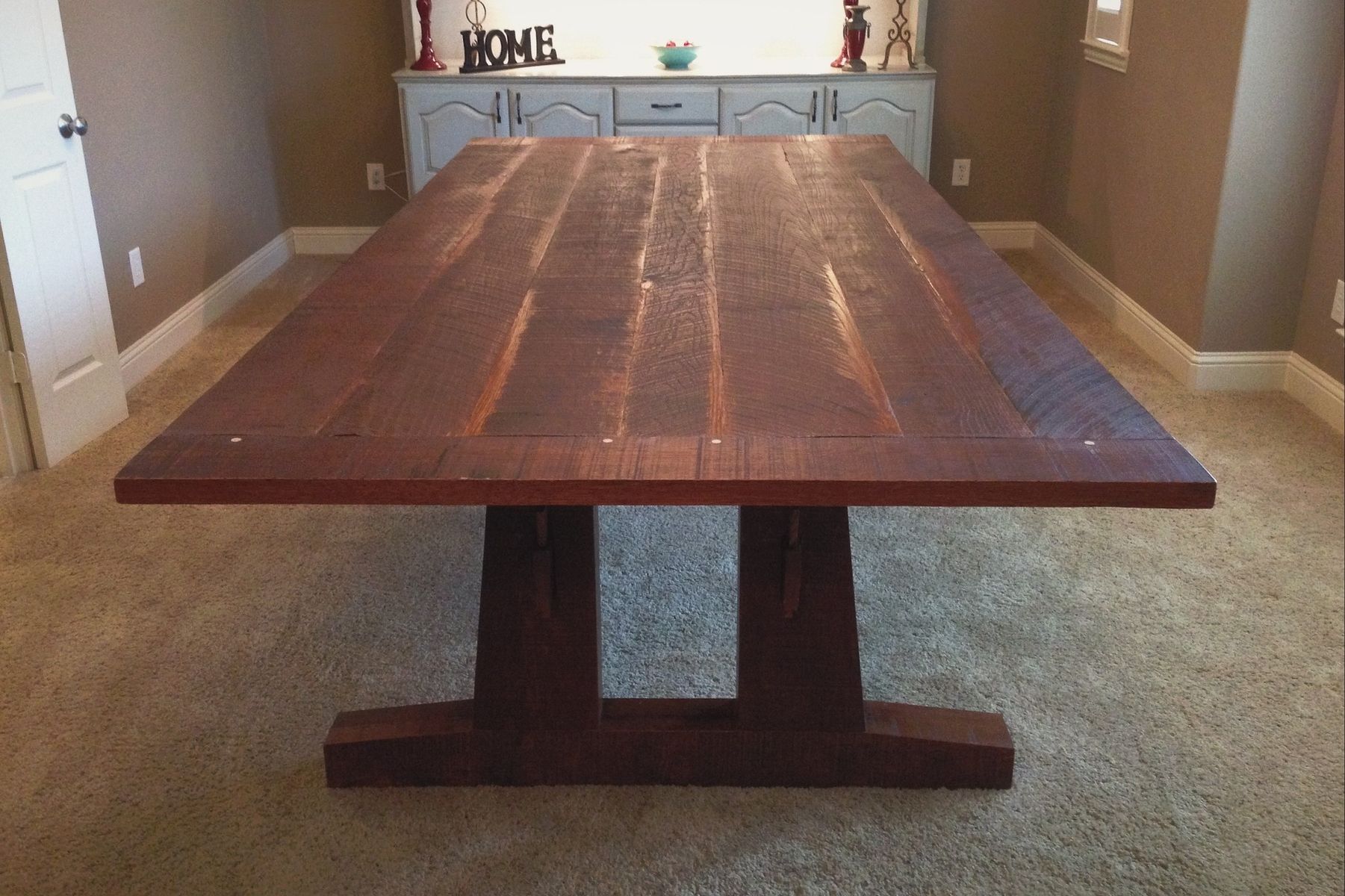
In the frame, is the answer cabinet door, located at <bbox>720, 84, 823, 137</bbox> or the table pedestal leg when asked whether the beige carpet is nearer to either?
the table pedestal leg

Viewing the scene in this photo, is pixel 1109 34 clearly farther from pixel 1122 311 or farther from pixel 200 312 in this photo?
pixel 200 312

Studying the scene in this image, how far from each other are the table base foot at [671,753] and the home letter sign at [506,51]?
3.33 meters

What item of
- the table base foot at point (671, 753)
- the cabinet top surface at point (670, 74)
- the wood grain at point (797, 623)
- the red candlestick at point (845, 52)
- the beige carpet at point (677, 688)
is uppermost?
the red candlestick at point (845, 52)

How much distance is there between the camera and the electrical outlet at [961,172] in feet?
16.5

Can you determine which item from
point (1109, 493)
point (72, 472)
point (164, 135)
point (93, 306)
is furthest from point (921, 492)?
point (164, 135)

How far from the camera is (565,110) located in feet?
15.0

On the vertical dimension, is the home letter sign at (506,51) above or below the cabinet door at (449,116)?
above

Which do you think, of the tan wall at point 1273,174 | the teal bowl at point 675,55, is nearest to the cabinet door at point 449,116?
the teal bowl at point 675,55

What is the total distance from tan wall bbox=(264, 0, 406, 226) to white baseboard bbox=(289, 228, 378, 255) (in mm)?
35

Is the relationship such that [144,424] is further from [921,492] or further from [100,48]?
[921,492]

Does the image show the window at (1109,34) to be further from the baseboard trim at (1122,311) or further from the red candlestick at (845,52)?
the red candlestick at (845,52)

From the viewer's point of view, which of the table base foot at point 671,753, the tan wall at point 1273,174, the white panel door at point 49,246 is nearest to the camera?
the table base foot at point 671,753

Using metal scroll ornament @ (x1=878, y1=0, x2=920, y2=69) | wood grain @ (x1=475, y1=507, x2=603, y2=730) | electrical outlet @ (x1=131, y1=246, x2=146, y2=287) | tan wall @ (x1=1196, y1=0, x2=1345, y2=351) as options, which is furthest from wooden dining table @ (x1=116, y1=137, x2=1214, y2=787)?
metal scroll ornament @ (x1=878, y1=0, x2=920, y2=69)

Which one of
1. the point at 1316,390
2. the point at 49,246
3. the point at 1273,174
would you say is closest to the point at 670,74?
the point at 1273,174
